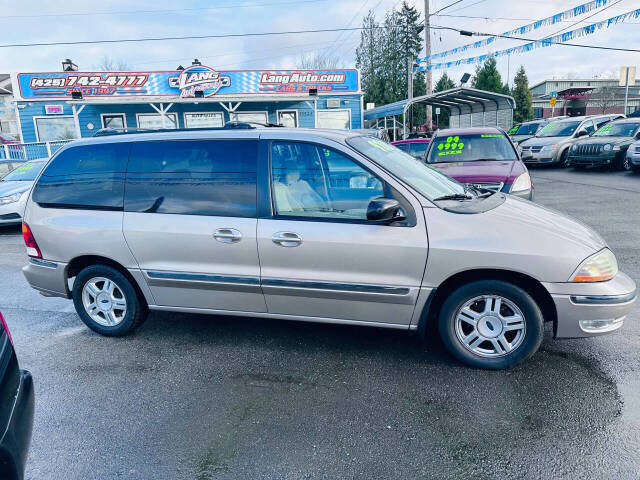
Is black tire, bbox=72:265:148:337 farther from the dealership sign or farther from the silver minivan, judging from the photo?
the dealership sign

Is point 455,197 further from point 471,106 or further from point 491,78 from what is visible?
point 491,78

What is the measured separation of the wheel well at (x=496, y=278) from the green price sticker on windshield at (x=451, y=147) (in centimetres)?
567

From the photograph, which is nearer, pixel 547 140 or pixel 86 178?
pixel 86 178

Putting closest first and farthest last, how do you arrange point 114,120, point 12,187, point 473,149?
point 473,149, point 12,187, point 114,120

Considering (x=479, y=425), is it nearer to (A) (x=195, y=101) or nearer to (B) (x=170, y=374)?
(B) (x=170, y=374)

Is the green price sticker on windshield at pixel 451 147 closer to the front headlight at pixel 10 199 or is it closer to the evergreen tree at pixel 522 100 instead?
the front headlight at pixel 10 199

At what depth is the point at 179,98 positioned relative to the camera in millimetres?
19484

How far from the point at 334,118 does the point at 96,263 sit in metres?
19.8

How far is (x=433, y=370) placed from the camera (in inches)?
141

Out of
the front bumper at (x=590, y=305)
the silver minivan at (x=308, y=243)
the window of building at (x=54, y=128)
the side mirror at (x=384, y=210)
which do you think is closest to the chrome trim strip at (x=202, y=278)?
the silver minivan at (x=308, y=243)

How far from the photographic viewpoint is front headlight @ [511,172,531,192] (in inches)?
286

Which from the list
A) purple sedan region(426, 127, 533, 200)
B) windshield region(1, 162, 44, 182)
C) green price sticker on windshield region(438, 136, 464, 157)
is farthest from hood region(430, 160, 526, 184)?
windshield region(1, 162, 44, 182)

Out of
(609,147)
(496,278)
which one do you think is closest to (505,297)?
(496,278)

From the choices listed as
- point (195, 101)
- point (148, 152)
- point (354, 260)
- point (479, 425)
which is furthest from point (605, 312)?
point (195, 101)
